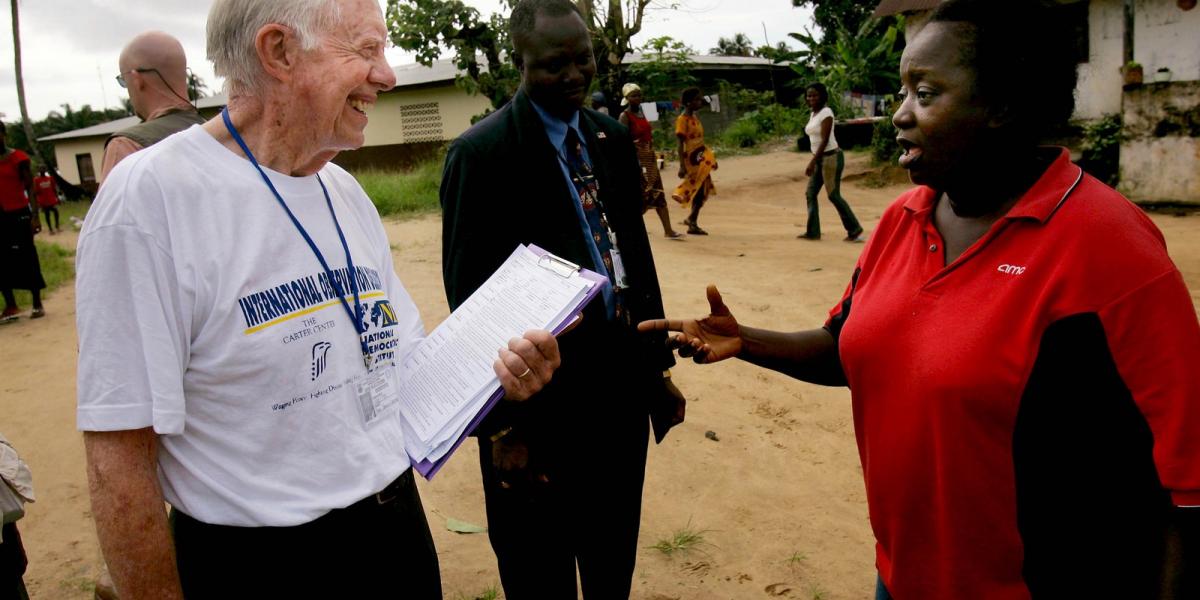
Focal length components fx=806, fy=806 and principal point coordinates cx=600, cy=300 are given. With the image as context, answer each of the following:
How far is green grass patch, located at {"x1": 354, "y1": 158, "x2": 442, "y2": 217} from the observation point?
14.5 m

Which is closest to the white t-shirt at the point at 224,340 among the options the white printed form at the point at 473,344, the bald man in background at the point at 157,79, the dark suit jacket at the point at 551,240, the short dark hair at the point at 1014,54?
the white printed form at the point at 473,344

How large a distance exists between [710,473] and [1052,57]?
2.86 m

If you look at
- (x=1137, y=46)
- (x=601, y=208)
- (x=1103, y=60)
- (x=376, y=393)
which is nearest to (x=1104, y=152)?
(x=1137, y=46)

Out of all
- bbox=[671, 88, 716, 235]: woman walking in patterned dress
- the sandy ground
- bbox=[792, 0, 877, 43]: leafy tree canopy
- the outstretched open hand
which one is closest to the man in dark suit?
the sandy ground

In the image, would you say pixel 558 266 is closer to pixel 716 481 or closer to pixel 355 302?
pixel 355 302

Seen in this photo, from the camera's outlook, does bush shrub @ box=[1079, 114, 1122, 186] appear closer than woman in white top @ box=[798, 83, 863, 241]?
No

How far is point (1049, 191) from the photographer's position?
1.45 metres

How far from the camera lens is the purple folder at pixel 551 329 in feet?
5.36

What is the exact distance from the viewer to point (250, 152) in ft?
4.95

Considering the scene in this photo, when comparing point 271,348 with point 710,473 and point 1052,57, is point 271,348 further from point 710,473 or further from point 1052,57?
point 710,473

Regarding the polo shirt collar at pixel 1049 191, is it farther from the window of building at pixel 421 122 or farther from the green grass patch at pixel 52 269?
the window of building at pixel 421 122

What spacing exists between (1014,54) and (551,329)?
3.44 ft

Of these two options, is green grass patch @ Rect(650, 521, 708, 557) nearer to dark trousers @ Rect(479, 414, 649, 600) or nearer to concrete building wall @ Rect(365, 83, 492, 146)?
dark trousers @ Rect(479, 414, 649, 600)

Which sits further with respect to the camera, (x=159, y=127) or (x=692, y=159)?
(x=692, y=159)
